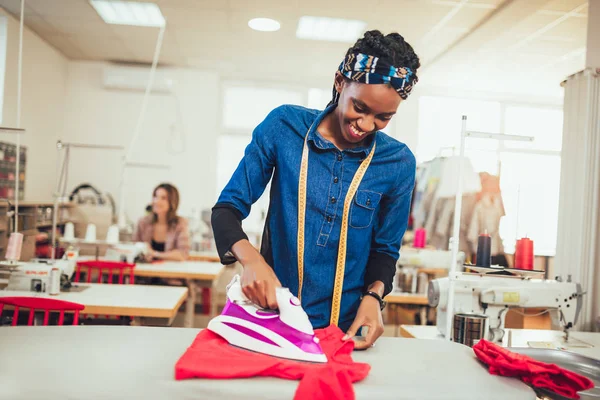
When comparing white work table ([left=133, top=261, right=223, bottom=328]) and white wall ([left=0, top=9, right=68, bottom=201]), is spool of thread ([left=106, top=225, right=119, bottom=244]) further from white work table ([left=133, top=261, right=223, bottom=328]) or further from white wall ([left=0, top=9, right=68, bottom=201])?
white wall ([left=0, top=9, right=68, bottom=201])

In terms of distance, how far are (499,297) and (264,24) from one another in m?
3.58

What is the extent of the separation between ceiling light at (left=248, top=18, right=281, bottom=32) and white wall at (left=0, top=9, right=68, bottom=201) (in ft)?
7.37

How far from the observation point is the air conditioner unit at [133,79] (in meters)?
6.50

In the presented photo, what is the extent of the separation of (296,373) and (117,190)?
616 centimetres

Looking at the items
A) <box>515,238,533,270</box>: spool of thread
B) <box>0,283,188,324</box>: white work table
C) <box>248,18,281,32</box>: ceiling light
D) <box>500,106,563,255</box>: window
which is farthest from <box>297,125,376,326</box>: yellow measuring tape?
<box>248,18,281,32</box>: ceiling light

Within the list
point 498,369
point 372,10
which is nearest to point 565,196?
point 498,369

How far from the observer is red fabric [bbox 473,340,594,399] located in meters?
1.06

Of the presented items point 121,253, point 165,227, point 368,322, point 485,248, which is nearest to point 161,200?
point 165,227

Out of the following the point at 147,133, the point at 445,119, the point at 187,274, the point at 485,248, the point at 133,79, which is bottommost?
the point at 187,274

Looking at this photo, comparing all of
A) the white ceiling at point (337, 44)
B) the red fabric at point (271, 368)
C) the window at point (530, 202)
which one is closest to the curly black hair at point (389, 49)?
the red fabric at point (271, 368)

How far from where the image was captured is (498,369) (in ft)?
3.57

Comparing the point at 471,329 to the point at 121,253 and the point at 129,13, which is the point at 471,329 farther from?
the point at 129,13

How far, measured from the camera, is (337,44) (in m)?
5.43

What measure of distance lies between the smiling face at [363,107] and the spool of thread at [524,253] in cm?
143
